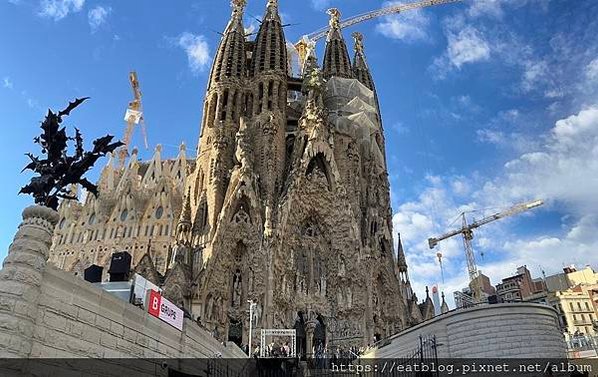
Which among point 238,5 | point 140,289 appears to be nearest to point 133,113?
point 238,5

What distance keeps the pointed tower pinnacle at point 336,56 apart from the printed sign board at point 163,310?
1628 inches

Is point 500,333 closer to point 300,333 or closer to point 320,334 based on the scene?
point 300,333

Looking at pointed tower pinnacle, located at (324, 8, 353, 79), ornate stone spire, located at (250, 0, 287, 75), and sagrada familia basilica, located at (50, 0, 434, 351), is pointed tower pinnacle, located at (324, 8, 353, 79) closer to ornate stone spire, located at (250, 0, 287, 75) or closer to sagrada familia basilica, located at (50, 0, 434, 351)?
sagrada familia basilica, located at (50, 0, 434, 351)

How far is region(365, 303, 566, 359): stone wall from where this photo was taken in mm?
16859

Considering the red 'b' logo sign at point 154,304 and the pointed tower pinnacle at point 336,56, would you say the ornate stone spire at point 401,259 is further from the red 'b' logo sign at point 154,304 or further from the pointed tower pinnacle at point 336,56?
the red 'b' logo sign at point 154,304

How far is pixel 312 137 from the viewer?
3969cm

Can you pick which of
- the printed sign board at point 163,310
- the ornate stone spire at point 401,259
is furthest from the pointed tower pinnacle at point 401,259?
the printed sign board at point 163,310

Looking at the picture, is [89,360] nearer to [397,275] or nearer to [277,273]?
[277,273]

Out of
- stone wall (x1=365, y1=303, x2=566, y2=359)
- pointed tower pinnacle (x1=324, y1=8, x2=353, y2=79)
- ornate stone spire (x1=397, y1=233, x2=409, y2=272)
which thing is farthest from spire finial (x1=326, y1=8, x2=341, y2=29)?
stone wall (x1=365, y1=303, x2=566, y2=359)

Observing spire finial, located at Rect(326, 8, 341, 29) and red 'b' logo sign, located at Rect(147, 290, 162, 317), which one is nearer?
red 'b' logo sign, located at Rect(147, 290, 162, 317)

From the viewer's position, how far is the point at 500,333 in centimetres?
1695

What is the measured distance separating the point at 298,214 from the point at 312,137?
21.7 feet

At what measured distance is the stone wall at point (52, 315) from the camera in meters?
9.56

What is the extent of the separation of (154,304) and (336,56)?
4581cm
